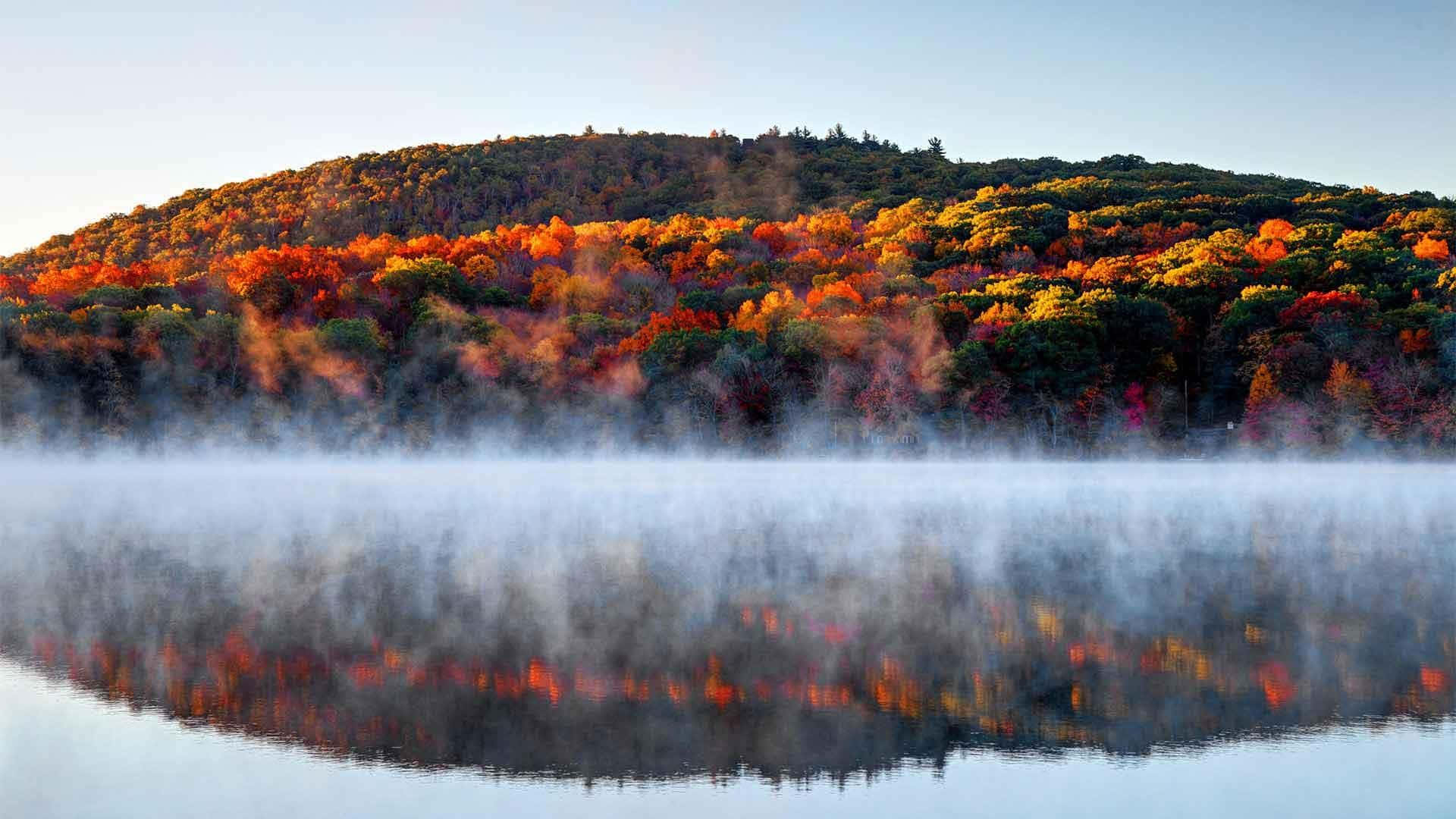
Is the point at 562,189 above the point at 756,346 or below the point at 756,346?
above

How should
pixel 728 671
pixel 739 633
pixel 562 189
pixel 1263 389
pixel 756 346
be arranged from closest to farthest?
pixel 728 671 → pixel 739 633 → pixel 1263 389 → pixel 756 346 → pixel 562 189

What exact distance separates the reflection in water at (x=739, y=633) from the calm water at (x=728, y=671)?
47mm

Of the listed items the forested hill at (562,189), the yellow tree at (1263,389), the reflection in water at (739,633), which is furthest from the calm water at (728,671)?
the forested hill at (562,189)

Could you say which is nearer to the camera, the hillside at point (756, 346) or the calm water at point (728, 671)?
the calm water at point (728, 671)

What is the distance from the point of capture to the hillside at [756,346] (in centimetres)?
4638

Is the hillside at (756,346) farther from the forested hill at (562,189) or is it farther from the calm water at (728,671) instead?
the calm water at (728,671)

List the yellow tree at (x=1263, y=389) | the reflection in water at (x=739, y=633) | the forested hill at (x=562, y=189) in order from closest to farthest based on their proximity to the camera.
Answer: the reflection in water at (x=739, y=633), the yellow tree at (x=1263, y=389), the forested hill at (x=562, y=189)

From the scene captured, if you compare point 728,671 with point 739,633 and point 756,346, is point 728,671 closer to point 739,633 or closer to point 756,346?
point 739,633

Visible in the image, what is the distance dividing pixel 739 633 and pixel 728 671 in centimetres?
154

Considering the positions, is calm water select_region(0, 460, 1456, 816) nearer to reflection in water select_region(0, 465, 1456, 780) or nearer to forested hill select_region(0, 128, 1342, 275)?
reflection in water select_region(0, 465, 1456, 780)

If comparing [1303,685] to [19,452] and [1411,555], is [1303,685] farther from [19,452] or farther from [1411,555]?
[19,452]

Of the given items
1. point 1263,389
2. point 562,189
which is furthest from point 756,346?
point 562,189

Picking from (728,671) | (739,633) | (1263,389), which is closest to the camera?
(728,671)

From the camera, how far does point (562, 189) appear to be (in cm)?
9062
